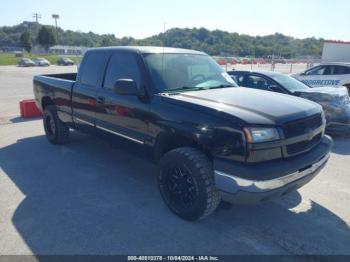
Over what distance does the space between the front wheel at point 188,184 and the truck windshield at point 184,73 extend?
37.3 inches

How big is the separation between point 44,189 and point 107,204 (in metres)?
1.06

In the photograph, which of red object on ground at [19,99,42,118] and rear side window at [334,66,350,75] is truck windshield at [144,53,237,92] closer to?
red object on ground at [19,99,42,118]

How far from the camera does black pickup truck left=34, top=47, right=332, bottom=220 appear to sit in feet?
9.92

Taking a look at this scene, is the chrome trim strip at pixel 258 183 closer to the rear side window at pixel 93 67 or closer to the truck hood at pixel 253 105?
Answer: the truck hood at pixel 253 105

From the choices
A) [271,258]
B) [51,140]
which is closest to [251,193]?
[271,258]

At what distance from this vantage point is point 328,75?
1175 cm

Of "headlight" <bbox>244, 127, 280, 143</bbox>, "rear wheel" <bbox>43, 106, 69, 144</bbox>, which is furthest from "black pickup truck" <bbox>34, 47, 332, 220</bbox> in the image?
"rear wheel" <bbox>43, 106, 69, 144</bbox>

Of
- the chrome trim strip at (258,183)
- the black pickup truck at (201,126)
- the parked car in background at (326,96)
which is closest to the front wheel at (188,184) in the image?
the black pickup truck at (201,126)

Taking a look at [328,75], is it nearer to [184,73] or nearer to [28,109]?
[184,73]

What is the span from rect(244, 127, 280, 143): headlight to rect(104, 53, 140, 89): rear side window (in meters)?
1.68

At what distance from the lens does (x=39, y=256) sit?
9.77 feet

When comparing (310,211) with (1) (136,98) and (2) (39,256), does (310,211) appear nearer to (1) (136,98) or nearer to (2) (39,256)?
(1) (136,98)

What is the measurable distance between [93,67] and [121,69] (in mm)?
827

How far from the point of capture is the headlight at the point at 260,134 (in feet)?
9.78
